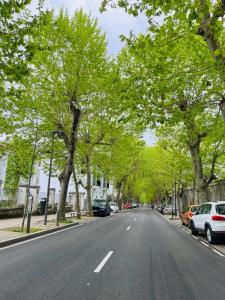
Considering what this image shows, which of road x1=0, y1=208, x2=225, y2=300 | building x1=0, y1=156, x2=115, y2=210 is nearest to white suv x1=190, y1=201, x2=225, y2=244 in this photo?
road x1=0, y1=208, x2=225, y2=300

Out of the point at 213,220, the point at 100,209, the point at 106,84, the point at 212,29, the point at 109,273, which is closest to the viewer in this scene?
the point at 109,273

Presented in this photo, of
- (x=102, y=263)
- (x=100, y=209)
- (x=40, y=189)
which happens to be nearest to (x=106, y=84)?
(x=102, y=263)

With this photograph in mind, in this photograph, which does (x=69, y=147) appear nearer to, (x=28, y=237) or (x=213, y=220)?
(x=28, y=237)

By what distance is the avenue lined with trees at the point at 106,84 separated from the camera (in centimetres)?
938

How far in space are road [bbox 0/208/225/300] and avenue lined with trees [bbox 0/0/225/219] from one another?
5385 millimetres

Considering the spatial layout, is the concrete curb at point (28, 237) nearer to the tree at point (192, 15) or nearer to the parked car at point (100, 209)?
the tree at point (192, 15)

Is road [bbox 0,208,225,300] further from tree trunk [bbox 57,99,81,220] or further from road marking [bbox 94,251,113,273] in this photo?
tree trunk [bbox 57,99,81,220]

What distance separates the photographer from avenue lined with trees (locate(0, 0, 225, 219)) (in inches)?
369

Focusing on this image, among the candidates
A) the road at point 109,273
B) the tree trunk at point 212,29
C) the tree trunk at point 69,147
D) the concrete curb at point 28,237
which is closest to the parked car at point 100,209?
the tree trunk at point 69,147

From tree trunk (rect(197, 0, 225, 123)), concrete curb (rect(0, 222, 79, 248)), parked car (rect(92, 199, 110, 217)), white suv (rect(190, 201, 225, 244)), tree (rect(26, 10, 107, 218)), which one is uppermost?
tree (rect(26, 10, 107, 218))

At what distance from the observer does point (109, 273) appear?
6.82 m

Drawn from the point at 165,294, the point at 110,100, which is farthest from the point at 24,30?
the point at 110,100

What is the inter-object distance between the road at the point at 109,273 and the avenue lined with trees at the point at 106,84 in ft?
17.7

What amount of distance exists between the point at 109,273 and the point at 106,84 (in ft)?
45.3
